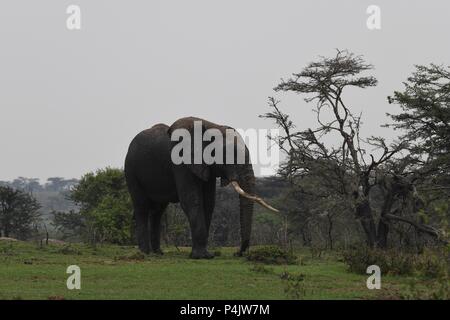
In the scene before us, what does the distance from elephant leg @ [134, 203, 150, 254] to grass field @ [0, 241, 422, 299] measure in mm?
2379

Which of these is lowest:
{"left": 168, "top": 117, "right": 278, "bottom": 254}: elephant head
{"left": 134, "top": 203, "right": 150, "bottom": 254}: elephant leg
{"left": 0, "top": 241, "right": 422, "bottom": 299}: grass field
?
{"left": 0, "top": 241, "right": 422, "bottom": 299}: grass field

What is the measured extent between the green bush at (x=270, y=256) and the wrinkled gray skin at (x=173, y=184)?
1.15 meters

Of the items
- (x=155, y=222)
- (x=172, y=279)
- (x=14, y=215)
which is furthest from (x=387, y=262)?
(x=14, y=215)

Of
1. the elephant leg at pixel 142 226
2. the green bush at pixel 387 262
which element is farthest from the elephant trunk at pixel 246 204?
the elephant leg at pixel 142 226

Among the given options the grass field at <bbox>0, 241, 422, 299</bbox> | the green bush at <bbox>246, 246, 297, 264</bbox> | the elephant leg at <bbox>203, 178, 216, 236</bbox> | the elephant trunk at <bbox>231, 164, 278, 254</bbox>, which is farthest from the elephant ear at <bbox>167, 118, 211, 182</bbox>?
the green bush at <bbox>246, 246, 297, 264</bbox>

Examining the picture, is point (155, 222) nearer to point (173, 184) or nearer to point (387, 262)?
point (173, 184)

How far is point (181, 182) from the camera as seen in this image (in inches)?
960

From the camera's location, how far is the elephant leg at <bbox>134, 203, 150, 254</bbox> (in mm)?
27000

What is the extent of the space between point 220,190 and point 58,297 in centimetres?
4477

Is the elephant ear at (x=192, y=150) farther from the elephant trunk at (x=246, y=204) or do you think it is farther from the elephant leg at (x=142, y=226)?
the elephant leg at (x=142, y=226)

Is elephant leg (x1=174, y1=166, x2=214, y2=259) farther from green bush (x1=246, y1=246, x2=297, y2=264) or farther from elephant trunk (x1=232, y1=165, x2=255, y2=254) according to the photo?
green bush (x1=246, y1=246, x2=297, y2=264)

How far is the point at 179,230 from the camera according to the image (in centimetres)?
4000
